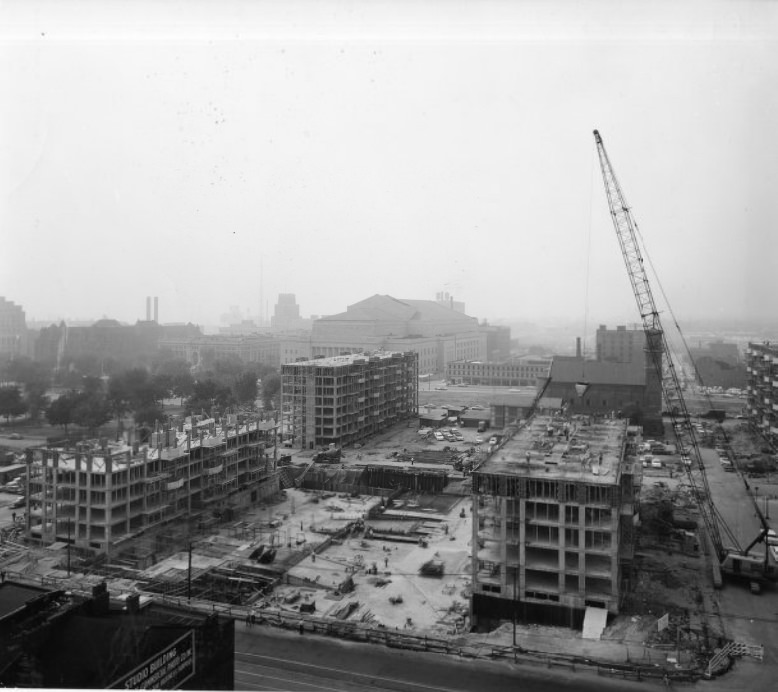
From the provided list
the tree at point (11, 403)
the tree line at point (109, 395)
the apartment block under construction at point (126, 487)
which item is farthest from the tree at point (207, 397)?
the apartment block under construction at point (126, 487)

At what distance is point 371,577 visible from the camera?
931 centimetres

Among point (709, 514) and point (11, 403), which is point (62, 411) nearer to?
point (11, 403)

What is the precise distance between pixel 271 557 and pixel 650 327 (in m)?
10.0

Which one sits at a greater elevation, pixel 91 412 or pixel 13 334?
pixel 13 334

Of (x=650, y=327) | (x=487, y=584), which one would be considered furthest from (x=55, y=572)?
(x=650, y=327)

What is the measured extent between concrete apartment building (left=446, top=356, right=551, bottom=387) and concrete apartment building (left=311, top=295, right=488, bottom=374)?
1874 millimetres

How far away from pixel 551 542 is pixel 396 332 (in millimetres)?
28334

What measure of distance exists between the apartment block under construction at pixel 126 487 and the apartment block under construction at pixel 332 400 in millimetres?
5222

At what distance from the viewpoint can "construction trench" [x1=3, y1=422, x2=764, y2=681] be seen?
279 inches

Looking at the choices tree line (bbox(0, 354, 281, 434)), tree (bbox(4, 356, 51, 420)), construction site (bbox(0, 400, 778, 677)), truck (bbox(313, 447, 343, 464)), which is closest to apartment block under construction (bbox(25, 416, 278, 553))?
construction site (bbox(0, 400, 778, 677))

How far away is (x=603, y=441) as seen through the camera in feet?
34.4

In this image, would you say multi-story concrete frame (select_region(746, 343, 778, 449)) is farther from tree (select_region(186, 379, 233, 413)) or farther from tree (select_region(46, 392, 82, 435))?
tree (select_region(46, 392, 82, 435))

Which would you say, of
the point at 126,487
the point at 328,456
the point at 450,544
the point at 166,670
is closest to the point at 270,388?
the point at 328,456

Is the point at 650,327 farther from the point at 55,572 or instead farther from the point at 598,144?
the point at 55,572
